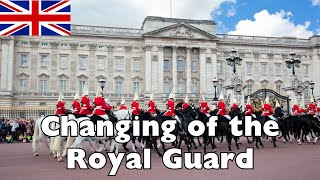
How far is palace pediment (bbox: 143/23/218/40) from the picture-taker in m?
51.4

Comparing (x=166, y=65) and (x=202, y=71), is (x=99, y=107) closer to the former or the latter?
(x=166, y=65)

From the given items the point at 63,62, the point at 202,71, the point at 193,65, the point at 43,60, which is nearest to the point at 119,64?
the point at 63,62

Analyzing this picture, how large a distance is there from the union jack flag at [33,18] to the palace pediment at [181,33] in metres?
37.2

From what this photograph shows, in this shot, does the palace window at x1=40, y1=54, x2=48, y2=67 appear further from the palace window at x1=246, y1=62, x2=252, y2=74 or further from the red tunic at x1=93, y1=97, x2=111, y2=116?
the red tunic at x1=93, y1=97, x2=111, y2=116

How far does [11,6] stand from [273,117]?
45.8 ft

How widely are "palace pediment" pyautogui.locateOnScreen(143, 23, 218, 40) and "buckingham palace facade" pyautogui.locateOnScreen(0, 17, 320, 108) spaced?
0.15 meters

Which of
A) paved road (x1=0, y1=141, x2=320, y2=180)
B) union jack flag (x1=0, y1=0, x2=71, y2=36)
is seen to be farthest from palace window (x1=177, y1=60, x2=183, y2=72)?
paved road (x1=0, y1=141, x2=320, y2=180)

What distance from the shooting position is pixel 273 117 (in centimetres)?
1870

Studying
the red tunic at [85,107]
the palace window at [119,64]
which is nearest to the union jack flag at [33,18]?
the red tunic at [85,107]

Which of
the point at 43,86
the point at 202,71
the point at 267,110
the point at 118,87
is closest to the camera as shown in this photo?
the point at 267,110

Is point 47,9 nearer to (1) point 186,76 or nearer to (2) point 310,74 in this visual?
(1) point 186,76

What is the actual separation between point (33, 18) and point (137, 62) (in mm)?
38299

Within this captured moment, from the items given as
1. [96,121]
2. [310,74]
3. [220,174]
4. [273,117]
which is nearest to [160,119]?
[96,121]

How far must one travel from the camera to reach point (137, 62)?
51.9m
